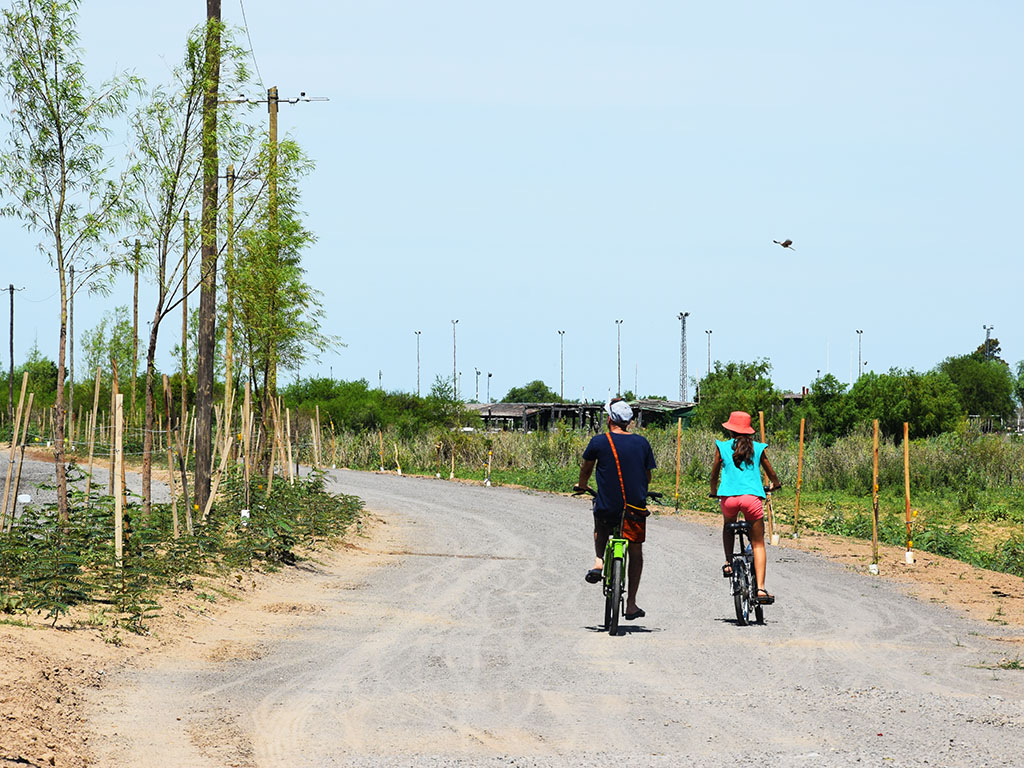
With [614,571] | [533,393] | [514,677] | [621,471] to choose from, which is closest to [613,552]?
[614,571]

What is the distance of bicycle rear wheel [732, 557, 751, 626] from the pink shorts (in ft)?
1.45

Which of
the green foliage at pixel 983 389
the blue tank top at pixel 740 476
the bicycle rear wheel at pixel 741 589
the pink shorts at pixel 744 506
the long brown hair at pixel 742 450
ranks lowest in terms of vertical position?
the bicycle rear wheel at pixel 741 589

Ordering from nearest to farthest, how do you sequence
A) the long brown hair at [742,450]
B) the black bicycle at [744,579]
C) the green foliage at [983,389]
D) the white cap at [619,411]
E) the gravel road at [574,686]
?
the gravel road at [574,686], the white cap at [619,411], the long brown hair at [742,450], the black bicycle at [744,579], the green foliage at [983,389]

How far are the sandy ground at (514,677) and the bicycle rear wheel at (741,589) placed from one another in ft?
0.58

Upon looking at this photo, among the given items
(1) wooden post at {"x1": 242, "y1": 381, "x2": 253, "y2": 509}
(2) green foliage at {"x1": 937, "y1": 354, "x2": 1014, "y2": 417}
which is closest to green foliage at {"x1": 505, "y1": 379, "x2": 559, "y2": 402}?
(2) green foliage at {"x1": 937, "y1": 354, "x2": 1014, "y2": 417}

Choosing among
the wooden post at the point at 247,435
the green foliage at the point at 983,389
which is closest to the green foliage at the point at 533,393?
the green foliage at the point at 983,389

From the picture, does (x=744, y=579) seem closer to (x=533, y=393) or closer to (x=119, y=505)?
(x=119, y=505)

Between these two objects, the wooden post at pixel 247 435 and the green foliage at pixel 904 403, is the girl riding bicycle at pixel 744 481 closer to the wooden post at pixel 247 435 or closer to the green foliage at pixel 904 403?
the wooden post at pixel 247 435

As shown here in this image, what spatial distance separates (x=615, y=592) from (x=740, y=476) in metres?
1.74

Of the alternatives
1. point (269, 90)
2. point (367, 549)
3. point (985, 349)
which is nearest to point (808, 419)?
point (269, 90)

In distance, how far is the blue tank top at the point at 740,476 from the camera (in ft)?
36.3

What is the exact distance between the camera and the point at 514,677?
865cm

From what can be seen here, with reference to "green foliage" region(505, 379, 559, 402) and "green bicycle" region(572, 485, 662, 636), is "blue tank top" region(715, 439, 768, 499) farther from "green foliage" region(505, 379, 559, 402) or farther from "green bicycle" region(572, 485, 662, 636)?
"green foliage" region(505, 379, 559, 402)

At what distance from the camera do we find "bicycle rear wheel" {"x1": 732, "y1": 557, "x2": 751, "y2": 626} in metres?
11.2
